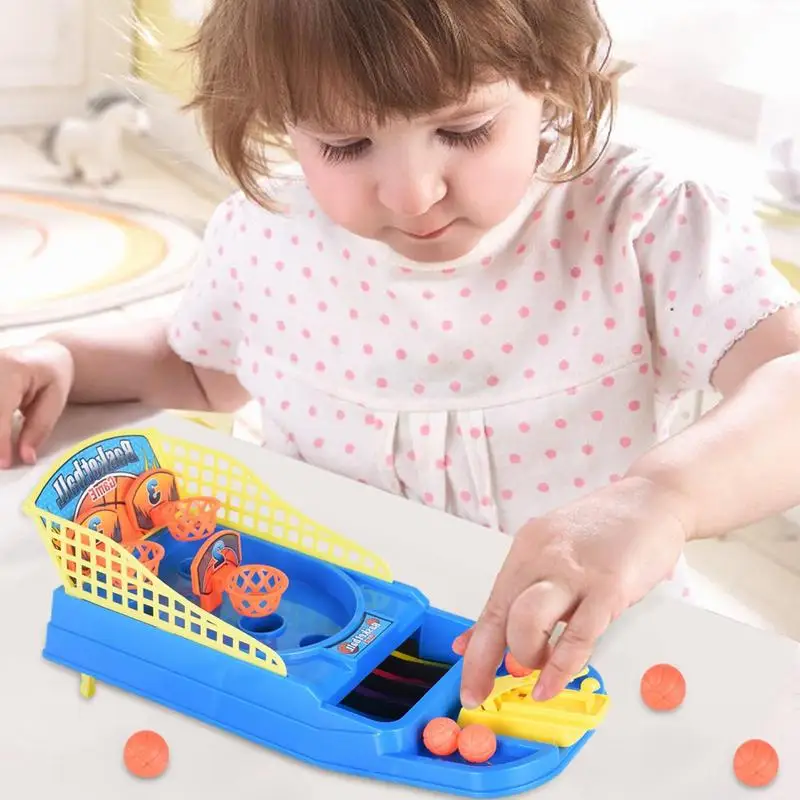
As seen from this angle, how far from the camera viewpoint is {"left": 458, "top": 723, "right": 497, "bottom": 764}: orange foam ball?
476 millimetres

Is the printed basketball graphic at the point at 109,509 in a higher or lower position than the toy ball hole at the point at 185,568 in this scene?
higher

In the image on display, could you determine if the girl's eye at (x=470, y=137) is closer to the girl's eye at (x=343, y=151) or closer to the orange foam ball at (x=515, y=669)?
the girl's eye at (x=343, y=151)

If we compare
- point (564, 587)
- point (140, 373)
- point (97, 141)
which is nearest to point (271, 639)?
point (564, 587)

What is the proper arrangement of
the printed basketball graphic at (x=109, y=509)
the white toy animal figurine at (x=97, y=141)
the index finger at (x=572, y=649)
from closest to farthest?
the index finger at (x=572, y=649), the printed basketball graphic at (x=109, y=509), the white toy animal figurine at (x=97, y=141)

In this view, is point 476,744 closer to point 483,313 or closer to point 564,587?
point 564,587

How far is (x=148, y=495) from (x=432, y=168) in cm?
21

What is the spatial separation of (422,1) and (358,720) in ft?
1.06

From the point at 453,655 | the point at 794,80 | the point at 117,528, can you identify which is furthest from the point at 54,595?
the point at 794,80

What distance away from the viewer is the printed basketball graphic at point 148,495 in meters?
0.59

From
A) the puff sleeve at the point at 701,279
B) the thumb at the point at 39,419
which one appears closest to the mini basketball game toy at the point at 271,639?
the thumb at the point at 39,419

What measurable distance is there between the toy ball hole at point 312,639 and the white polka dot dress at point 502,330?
30 centimetres

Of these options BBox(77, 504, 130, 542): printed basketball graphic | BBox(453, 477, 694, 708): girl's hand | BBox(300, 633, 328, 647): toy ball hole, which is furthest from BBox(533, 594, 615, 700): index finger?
BBox(77, 504, 130, 542): printed basketball graphic

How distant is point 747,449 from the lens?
2.02ft

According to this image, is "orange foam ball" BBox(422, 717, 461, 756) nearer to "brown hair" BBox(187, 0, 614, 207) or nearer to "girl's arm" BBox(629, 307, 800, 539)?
"girl's arm" BBox(629, 307, 800, 539)
